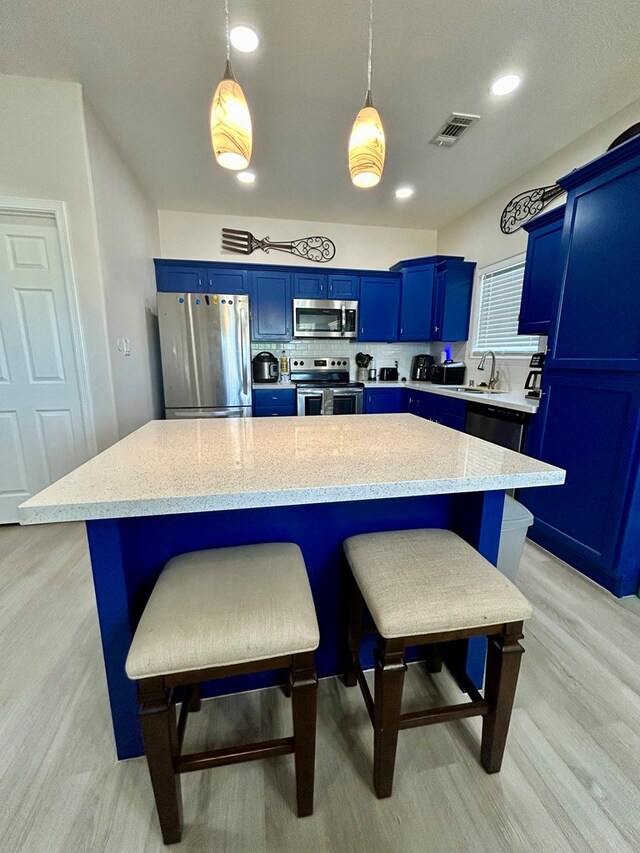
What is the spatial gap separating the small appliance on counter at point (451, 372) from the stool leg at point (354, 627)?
3186mm

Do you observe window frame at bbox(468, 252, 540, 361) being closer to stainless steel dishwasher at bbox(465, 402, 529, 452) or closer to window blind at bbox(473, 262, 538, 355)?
window blind at bbox(473, 262, 538, 355)

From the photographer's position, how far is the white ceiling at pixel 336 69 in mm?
1564

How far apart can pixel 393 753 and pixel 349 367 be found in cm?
386

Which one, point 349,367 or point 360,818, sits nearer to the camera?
point 360,818

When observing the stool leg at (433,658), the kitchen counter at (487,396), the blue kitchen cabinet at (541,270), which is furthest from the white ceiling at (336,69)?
the stool leg at (433,658)

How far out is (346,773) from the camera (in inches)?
39.1

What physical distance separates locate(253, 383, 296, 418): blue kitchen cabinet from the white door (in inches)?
66.5

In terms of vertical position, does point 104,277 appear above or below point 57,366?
above

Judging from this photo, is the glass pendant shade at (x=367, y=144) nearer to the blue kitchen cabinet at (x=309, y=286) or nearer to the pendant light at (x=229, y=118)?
the pendant light at (x=229, y=118)

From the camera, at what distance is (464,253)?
12.6 feet

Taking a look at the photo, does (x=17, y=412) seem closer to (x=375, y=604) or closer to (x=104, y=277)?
(x=104, y=277)

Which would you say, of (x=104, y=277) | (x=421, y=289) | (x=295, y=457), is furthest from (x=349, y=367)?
(x=295, y=457)

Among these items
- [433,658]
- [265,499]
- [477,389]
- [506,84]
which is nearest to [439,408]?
[477,389]

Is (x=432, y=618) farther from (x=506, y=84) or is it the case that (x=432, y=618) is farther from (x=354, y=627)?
(x=506, y=84)
